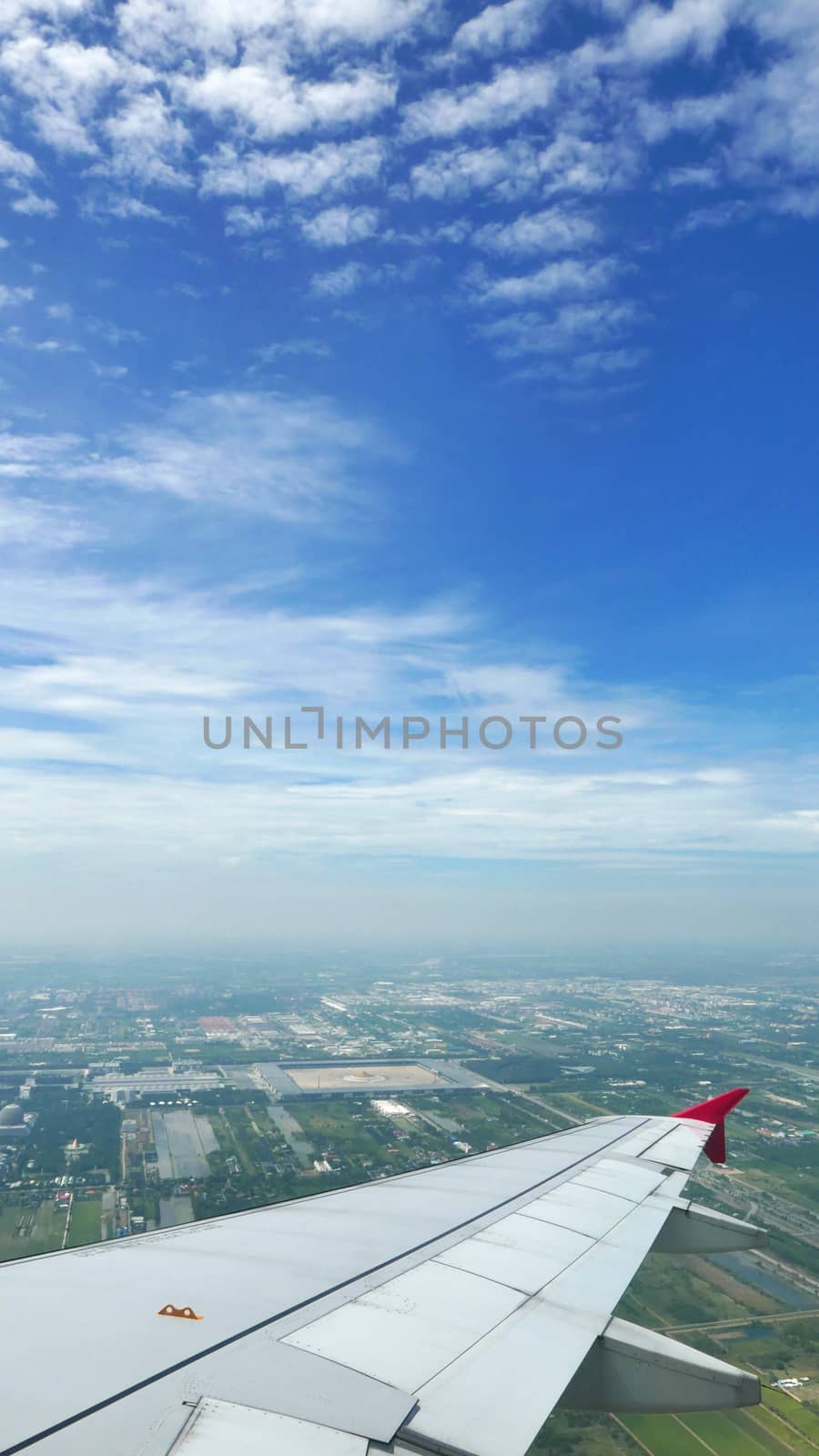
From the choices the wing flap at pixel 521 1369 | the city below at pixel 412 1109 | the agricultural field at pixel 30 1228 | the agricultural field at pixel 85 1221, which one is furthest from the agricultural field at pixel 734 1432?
the agricultural field at pixel 85 1221

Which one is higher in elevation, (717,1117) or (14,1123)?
(717,1117)

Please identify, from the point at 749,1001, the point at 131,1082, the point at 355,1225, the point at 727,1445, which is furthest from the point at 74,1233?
the point at 749,1001

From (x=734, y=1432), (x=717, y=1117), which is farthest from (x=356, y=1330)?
(x=734, y=1432)

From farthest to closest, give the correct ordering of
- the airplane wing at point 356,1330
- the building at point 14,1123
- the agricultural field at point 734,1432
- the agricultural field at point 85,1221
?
the building at point 14,1123 → the agricultural field at point 85,1221 → the agricultural field at point 734,1432 → the airplane wing at point 356,1330

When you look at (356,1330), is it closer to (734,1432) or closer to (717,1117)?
(717,1117)

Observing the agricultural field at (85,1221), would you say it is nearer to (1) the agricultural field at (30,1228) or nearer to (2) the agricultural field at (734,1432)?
(1) the agricultural field at (30,1228)

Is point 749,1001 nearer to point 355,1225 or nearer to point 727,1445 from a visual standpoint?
point 727,1445
